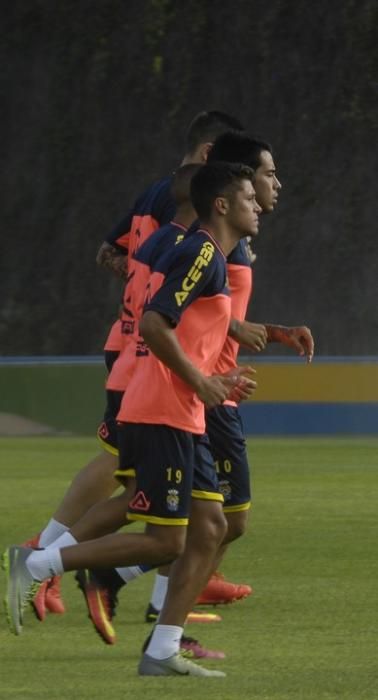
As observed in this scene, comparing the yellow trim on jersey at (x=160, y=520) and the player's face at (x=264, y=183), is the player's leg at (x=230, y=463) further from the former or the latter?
the yellow trim on jersey at (x=160, y=520)

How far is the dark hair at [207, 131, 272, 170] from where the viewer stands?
754 centimetres

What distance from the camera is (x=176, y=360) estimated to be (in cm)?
624

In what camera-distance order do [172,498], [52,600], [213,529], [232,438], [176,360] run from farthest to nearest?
[52,600] < [232,438] < [213,529] < [172,498] < [176,360]

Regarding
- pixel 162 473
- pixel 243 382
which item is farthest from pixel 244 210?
pixel 162 473

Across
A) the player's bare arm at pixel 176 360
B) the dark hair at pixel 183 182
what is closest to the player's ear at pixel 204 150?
the dark hair at pixel 183 182

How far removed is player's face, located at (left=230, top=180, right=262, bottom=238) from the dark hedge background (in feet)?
82.1

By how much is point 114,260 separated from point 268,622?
6.56 ft

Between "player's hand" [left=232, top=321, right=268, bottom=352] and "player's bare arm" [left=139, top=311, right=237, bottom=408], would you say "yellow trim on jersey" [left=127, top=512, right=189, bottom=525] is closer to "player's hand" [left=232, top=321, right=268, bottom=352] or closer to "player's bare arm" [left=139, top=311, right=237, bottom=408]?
"player's bare arm" [left=139, top=311, right=237, bottom=408]

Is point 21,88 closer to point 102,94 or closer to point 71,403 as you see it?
point 102,94

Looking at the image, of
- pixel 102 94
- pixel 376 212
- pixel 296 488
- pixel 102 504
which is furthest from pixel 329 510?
pixel 102 94

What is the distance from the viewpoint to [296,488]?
1436cm

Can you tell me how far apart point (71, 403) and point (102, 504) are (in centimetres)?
1324

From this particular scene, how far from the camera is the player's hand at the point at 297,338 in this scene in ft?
24.1

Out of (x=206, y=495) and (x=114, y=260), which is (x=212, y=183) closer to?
(x=206, y=495)
